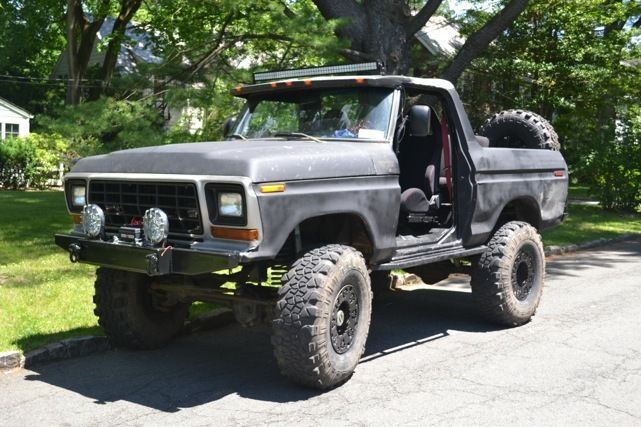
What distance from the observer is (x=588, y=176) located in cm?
2038

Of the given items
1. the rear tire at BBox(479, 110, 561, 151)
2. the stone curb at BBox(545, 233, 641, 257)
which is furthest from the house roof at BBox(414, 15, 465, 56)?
the rear tire at BBox(479, 110, 561, 151)

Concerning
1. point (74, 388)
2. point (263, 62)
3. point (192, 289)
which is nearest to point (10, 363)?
point (74, 388)

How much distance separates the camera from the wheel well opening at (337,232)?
5.96 meters

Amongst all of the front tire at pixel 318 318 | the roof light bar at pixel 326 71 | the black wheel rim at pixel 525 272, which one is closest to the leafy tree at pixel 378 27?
the roof light bar at pixel 326 71

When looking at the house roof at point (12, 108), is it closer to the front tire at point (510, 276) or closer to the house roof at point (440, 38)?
the house roof at point (440, 38)

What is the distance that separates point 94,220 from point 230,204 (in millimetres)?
1135

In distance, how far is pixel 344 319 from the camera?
5691mm

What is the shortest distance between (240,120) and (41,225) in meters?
7.73

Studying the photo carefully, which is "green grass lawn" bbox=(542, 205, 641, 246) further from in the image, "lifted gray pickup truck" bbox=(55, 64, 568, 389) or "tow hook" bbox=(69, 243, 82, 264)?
"tow hook" bbox=(69, 243, 82, 264)

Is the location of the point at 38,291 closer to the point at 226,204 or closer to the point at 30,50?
the point at 226,204

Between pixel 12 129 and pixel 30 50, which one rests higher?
pixel 30 50

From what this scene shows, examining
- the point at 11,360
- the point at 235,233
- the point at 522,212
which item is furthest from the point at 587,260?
the point at 11,360

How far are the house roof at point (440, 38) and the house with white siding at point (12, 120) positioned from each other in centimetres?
1578

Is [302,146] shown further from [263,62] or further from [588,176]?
[588,176]
